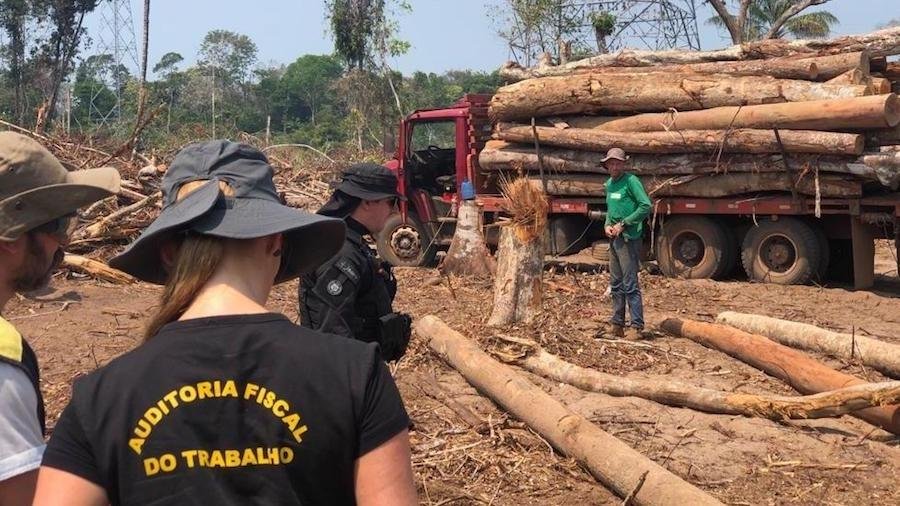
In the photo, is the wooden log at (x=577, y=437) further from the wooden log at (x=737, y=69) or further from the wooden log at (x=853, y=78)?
the wooden log at (x=737, y=69)

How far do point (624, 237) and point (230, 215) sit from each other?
7.83 meters

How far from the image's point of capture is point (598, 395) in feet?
23.9

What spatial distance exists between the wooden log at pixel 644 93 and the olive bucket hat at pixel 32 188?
1132 centimetres

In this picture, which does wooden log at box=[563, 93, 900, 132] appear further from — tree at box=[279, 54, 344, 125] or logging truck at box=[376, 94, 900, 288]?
tree at box=[279, 54, 344, 125]

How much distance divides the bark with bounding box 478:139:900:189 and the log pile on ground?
2cm

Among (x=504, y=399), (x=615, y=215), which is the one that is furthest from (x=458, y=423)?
(x=615, y=215)

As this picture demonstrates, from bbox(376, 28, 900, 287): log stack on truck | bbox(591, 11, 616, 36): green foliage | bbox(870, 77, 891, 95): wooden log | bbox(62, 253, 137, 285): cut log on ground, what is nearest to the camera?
bbox(376, 28, 900, 287): log stack on truck

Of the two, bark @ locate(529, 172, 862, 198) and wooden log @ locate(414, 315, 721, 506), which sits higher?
bark @ locate(529, 172, 862, 198)

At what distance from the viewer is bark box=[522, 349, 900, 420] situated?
575 cm

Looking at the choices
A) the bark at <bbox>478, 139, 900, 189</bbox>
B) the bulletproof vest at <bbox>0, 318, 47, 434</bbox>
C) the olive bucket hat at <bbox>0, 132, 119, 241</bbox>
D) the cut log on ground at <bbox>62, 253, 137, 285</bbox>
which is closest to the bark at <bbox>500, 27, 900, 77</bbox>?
the bark at <bbox>478, 139, 900, 189</bbox>

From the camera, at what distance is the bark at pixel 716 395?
5746 millimetres

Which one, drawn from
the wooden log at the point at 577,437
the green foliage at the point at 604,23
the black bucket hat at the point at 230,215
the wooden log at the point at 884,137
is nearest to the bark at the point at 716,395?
the wooden log at the point at 577,437

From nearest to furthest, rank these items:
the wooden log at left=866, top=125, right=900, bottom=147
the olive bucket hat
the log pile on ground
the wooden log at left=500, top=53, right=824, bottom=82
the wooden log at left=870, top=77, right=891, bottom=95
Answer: the olive bucket hat, the wooden log at left=866, top=125, right=900, bottom=147, the log pile on ground, the wooden log at left=870, top=77, right=891, bottom=95, the wooden log at left=500, top=53, right=824, bottom=82

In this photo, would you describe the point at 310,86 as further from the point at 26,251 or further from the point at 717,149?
the point at 26,251
